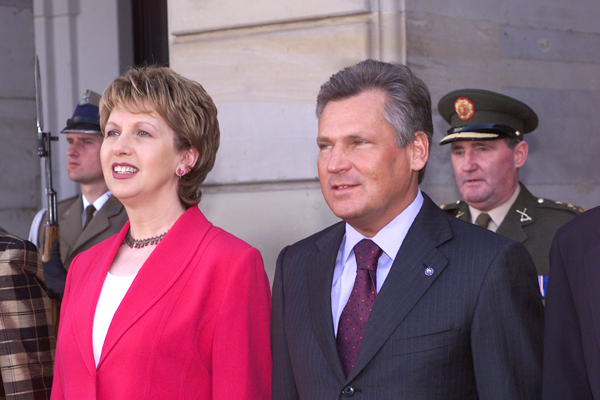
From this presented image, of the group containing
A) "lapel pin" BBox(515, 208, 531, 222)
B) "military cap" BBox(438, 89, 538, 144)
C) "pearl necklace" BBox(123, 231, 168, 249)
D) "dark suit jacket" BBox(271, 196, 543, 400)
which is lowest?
"dark suit jacket" BBox(271, 196, 543, 400)

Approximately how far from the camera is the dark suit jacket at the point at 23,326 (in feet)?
9.17

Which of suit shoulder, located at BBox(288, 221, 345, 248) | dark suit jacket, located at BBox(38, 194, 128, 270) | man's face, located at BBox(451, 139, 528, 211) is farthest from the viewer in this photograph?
dark suit jacket, located at BBox(38, 194, 128, 270)

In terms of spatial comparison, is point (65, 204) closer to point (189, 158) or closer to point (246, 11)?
point (246, 11)

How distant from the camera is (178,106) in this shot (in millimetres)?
2834

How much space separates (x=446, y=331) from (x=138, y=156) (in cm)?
126

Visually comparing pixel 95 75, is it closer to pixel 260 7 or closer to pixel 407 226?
pixel 260 7

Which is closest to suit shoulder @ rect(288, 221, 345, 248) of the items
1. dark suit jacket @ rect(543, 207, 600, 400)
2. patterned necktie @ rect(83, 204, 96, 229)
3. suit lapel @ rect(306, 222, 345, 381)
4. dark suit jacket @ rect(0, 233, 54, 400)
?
suit lapel @ rect(306, 222, 345, 381)

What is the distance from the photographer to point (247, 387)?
102 inches

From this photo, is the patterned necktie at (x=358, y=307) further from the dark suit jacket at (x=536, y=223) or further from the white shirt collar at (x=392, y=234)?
the dark suit jacket at (x=536, y=223)

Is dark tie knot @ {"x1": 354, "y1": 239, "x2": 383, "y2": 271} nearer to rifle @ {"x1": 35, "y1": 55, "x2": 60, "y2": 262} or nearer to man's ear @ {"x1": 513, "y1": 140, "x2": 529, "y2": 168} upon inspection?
man's ear @ {"x1": 513, "y1": 140, "x2": 529, "y2": 168}

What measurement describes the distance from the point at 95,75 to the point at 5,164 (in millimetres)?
1106

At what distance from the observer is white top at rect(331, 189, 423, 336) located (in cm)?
251

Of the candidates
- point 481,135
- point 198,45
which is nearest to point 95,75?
point 198,45

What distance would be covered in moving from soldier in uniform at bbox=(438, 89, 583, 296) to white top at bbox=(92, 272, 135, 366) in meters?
1.93
